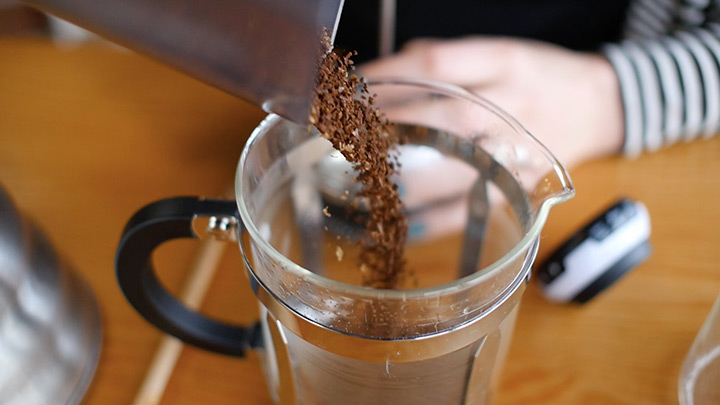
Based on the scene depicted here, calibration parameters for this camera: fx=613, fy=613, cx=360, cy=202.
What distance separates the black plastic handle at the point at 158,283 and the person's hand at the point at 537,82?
0.30 m

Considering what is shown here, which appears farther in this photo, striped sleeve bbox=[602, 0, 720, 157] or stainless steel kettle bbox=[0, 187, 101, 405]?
striped sleeve bbox=[602, 0, 720, 157]

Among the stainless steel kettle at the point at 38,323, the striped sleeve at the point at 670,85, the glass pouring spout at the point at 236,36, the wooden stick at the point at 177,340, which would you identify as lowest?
the wooden stick at the point at 177,340

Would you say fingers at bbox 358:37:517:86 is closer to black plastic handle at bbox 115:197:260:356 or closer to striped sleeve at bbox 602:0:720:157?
striped sleeve at bbox 602:0:720:157

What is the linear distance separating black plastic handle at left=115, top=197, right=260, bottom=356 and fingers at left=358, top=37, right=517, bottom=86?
30 cm

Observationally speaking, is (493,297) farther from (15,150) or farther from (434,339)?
(15,150)

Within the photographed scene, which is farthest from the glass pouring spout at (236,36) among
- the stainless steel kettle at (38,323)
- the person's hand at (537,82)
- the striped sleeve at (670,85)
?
the striped sleeve at (670,85)

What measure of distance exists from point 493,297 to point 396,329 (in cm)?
5

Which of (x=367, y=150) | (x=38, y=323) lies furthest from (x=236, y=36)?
(x=38, y=323)

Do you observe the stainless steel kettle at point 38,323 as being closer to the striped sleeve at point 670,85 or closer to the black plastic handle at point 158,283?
the black plastic handle at point 158,283

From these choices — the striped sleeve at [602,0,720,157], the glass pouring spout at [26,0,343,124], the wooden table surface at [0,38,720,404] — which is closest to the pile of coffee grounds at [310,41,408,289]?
the glass pouring spout at [26,0,343,124]

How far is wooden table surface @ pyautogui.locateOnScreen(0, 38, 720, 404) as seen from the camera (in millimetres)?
466

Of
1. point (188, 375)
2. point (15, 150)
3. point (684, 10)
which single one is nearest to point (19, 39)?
point (15, 150)

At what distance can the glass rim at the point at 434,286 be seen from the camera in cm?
28

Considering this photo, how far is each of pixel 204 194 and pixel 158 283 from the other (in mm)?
204
